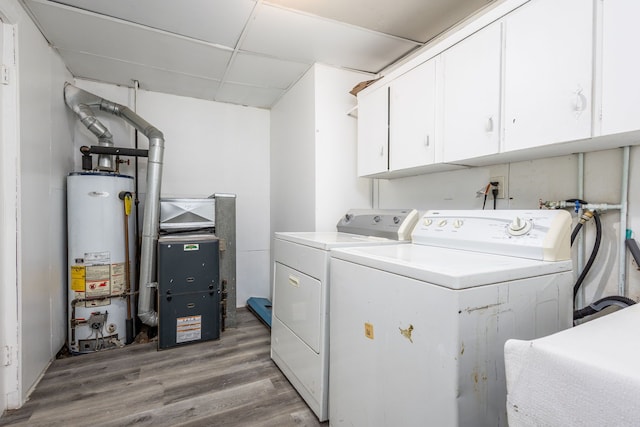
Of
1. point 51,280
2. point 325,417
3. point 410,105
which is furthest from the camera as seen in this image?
point 51,280

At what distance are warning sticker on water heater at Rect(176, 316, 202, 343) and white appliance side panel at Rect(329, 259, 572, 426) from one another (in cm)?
164

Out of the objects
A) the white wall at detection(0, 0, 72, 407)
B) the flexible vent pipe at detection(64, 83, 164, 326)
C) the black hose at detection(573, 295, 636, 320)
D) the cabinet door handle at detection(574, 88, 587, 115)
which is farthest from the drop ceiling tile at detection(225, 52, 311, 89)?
the black hose at detection(573, 295, 636, 320)

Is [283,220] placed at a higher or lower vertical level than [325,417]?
higher

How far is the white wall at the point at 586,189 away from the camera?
120 cm

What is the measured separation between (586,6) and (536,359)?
1.23 meters

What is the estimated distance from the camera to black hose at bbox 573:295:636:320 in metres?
1.16

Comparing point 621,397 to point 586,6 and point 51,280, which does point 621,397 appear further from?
point 51,280

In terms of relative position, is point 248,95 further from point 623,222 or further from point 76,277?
point 623,222

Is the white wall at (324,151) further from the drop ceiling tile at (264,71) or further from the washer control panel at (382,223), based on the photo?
the washer control panel at (382,223)

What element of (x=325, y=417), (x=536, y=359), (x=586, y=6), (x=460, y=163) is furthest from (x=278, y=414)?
(x=586, y=6)

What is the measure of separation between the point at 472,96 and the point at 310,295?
4.35ft

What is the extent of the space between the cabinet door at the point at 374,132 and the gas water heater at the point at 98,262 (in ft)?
6.57

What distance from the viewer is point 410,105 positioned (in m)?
1.84

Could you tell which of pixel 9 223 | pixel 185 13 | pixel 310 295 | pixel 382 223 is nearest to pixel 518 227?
pixel 382 223
